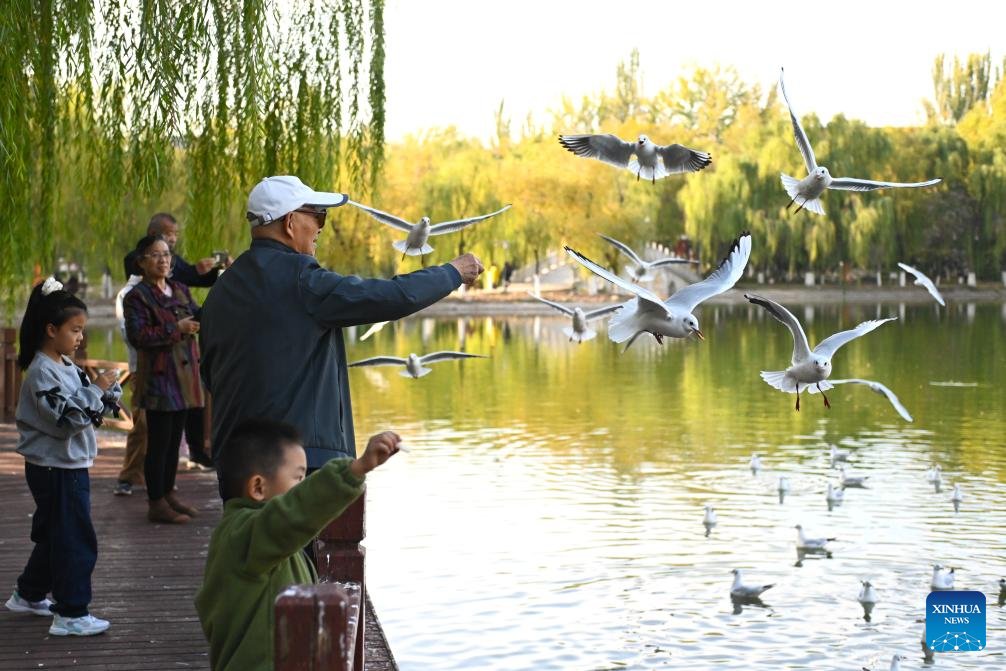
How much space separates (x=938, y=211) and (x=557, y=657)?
133 feet

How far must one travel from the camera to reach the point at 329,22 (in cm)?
602

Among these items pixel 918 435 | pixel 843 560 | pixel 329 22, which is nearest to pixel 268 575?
pixel 329 22

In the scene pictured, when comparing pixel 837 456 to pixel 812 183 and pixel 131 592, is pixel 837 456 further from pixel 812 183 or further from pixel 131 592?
pixel 812 183

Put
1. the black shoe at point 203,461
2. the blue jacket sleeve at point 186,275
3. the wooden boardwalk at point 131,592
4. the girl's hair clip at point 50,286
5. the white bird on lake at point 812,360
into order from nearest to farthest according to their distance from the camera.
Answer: the white bird on lake at point 812,360 < the wooden boardwalk at point 131,592 < the girl's hair clip at point 50,286 < the blue jacket sleeve at point 186,275 < the black shoe at point 203,461

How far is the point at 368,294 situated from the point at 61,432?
1.84 metres

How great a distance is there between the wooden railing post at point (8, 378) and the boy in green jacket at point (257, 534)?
9.61 m

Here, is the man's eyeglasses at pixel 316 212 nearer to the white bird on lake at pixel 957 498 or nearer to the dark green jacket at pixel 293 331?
the dark green jacket at pixel 293 331

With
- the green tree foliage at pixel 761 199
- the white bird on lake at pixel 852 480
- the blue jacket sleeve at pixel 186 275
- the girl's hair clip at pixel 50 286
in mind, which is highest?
the green tree foliage at pixel 761 199

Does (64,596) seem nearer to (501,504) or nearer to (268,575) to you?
(268,575)

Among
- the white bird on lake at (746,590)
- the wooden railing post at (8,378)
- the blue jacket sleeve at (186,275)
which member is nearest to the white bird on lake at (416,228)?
the blue jacket sleeve at (186,275)

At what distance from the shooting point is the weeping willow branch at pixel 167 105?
500 cm

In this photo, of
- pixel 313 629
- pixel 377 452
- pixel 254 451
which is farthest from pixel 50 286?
pixel 313 629

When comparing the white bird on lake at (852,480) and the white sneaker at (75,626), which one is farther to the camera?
the white bird on lake at (852,480)

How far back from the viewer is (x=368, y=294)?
3172 millimetres
